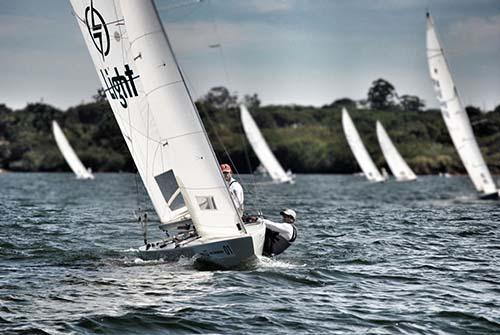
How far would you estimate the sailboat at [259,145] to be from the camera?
59844mm

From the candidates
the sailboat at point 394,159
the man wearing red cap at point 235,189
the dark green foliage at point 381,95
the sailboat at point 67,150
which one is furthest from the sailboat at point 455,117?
the dark green foliage at point 381,95

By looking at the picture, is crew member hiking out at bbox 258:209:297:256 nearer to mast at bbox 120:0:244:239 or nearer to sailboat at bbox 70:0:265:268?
sailboat at bbox 70:0:265:268

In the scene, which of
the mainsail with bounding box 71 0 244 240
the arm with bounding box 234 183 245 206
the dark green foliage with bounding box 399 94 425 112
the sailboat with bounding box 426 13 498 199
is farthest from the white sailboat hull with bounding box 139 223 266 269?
the dark green foliage with bounding box 399 94 425 112

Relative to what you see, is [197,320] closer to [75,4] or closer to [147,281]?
[147,281]

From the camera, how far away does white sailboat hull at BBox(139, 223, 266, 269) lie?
1489 centimetres

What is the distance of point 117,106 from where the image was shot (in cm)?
1778

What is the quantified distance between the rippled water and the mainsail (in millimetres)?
1139

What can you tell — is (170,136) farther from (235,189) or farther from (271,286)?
(271,286)

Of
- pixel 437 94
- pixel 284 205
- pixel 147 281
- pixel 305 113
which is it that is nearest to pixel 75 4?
pixel 147 281

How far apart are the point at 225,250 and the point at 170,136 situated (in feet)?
7.54

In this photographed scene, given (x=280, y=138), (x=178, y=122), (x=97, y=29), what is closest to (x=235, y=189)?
(x=178, y=122)

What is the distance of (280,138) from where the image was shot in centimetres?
10519

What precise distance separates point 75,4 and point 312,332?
9.33 m

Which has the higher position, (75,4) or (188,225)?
(75,4)
